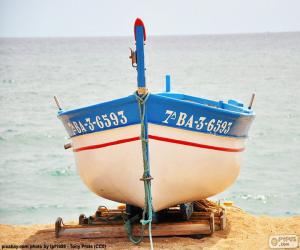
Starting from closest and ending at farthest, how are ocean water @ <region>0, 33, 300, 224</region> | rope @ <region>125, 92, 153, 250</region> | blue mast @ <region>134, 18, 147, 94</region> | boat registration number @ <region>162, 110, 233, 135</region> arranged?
blue mast @ <region>134, 18, 147, 94</region> → rope @ <region>125, 92, 153, 250</region> → boat registration number @ <region>162, 110, 233, 135</region> → ocean water @ <region>0, 33, 300, 224</region>

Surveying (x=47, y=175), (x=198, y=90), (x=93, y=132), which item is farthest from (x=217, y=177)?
(x=198, y=90)

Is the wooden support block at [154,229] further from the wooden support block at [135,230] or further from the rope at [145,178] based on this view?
the rope at [145,178]

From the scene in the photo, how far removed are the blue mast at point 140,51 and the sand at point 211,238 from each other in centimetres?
169

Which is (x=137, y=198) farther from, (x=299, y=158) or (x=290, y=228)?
(x=299, y=158)

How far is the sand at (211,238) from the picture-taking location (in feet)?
23.0

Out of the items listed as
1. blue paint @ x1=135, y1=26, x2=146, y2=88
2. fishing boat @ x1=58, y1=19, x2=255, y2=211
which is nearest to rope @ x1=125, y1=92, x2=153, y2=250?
fishing boat @ x1=58, y1=19, x2=255, y2=211

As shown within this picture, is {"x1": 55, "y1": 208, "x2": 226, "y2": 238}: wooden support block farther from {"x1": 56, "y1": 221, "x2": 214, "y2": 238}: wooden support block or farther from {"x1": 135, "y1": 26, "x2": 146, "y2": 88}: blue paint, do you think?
{"x1": 135, "y1": 26, "x2": 146, "y2": 88}: blue paint

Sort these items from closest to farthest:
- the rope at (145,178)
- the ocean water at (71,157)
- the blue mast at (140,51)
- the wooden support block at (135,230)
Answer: the blue mast at (140,51)
the rope at (145,178)
the wooden support block at (135,230)
the ocean water at (71,157)

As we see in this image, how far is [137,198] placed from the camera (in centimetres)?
717

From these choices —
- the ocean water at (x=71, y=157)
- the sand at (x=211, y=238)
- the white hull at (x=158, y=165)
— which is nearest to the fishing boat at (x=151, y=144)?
the white hull at (x=158, y=165)

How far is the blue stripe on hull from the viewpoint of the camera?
22.1 feet

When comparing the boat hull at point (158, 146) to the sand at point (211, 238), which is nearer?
the boat hull at point (158, 146)

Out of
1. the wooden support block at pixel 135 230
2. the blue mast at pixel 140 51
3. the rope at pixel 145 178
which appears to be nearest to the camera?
the blue mast at pixel 140 51

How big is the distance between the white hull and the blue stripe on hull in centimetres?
7
